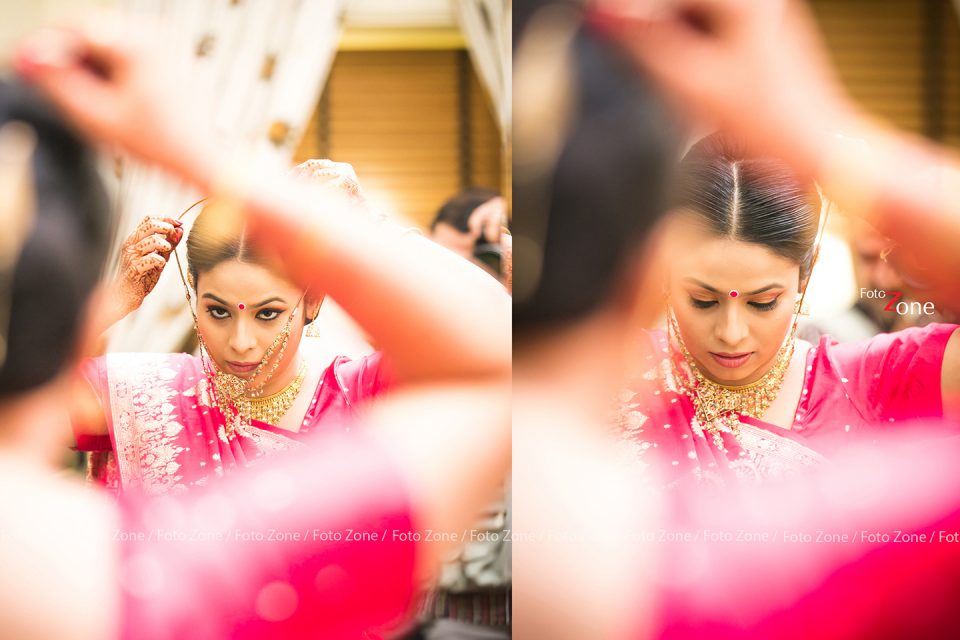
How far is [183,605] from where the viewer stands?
63 cm

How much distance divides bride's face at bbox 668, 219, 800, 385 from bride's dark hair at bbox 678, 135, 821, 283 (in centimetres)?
1

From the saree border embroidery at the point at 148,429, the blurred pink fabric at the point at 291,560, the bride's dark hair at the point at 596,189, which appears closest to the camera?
the blurred pink fabric at the point at 291,560

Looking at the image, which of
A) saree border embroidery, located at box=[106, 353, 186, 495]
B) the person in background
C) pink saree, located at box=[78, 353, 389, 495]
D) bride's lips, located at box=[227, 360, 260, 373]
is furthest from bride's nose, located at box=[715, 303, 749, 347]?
saree border embroidery, located at box=[106, 353, 186, 495]

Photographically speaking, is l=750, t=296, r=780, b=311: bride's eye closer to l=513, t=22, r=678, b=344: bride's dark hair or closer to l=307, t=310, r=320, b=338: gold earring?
l=513, t=22, r=678, b=344: bride's dark hair

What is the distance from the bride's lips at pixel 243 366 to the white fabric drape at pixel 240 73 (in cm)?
7

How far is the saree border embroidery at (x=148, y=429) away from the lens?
0.99 meters

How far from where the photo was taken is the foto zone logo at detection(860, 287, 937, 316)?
0.98 meters

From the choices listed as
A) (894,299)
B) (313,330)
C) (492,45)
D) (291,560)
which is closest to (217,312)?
(313,330)

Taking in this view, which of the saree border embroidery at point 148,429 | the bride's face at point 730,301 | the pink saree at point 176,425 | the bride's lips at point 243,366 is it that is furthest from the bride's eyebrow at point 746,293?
the saree border embroidery at point 148,429

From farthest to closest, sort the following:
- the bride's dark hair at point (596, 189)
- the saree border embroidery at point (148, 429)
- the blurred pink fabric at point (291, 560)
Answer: the saree border embroidery at point (148, 429) → the bride's dark hair at point (596, 189) → the blurred pink fabric at point (291, 560)

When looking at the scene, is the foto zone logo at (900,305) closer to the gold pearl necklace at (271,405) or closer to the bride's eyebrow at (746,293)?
the bride's eyebrow at (746,293)

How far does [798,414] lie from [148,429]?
0.80m

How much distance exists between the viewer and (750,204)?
0.96 m

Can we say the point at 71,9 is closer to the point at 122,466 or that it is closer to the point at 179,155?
the point at 179,155
